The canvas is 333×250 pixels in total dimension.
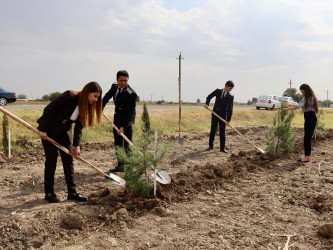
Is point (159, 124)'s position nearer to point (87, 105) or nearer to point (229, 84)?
point (229, 84)

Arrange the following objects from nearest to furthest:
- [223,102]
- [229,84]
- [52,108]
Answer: [52,108], [229,84], [223,102]

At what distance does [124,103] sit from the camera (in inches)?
221

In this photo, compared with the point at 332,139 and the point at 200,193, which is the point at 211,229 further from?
the point at 332,139

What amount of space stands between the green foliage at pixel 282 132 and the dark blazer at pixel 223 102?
1.23 m

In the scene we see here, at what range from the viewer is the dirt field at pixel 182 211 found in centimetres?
321

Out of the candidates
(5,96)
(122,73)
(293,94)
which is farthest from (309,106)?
(293,94)

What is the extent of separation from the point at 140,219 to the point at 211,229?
2.94 feet

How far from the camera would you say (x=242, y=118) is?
2022cm

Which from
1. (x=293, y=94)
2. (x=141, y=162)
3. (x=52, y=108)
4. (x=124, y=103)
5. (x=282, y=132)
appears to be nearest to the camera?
(x=52, y=108)

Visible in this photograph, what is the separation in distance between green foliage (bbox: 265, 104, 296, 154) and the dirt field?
4.15ft

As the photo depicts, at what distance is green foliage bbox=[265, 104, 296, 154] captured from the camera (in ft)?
24.3

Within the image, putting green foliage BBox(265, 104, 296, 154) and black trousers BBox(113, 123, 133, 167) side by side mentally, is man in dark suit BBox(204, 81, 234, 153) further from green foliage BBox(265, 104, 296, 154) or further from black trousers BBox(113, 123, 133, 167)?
black trousers BBox(113, 123, 133, 167)

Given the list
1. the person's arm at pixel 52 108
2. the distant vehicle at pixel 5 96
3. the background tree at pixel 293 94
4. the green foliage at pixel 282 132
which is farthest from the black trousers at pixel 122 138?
the background tree at pixel 293 94

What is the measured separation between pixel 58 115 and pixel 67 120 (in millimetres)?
151
